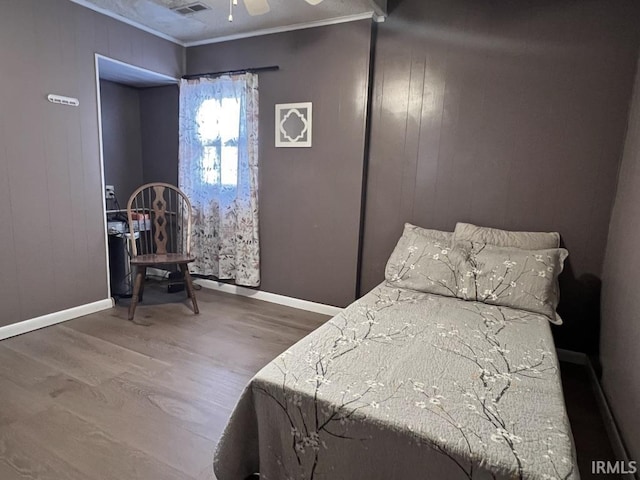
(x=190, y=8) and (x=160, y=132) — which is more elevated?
(x=190, y=8)

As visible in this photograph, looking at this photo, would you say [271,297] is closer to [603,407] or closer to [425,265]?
[425,265]

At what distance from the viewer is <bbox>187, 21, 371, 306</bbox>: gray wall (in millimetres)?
2959

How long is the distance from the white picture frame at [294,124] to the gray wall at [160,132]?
1.32 metres

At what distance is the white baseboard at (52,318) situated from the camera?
263cm

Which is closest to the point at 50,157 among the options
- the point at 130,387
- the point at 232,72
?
the point at 232,72

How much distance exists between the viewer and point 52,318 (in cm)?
286

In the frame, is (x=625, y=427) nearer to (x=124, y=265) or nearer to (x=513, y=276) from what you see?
(x=513, y=276)

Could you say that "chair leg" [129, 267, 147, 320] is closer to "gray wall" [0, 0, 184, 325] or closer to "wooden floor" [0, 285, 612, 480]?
"wooden floor" [0, 285, 612, 480]

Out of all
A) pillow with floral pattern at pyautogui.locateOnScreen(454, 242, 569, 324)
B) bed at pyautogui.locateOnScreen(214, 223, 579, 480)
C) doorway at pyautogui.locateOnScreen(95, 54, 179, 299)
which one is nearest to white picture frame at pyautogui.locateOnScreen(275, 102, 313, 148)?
doorway at pyautogui.locateOnScreen(95, 54, 179, 299)

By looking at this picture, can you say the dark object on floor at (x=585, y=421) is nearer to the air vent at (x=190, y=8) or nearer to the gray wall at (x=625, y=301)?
the gray wall at (x=625, y=301)

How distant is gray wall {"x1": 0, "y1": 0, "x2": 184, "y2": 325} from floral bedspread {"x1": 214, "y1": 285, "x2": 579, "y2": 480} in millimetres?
2298

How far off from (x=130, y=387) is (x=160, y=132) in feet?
9.46

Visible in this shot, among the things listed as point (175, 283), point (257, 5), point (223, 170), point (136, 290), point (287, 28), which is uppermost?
point (287, 28)

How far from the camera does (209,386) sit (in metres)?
2.12
